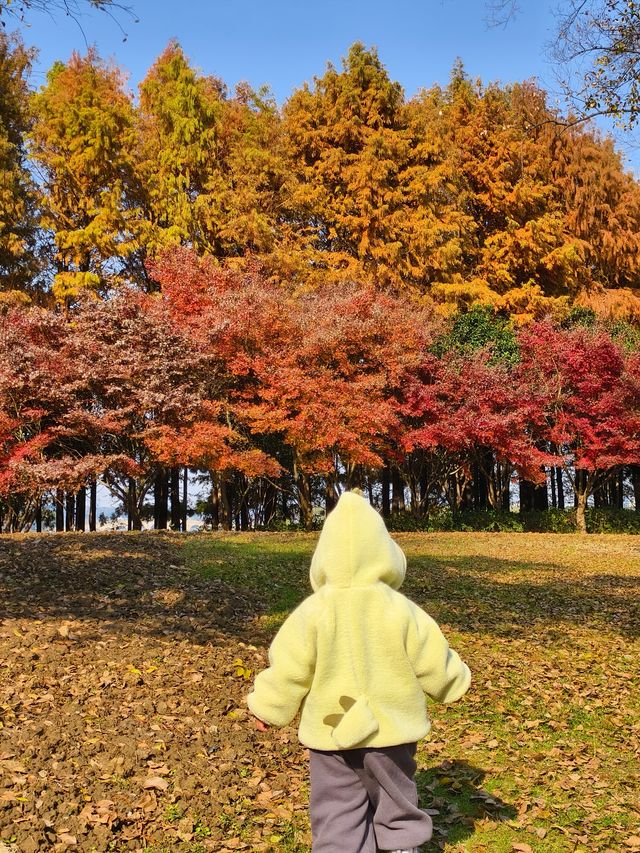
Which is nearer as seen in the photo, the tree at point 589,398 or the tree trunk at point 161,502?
the tree at point 589,398

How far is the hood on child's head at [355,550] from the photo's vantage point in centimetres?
273

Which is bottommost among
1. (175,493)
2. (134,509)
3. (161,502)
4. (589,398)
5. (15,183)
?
(134,509)

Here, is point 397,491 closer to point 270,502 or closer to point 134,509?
point 270,502

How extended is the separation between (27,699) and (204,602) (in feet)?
10.5

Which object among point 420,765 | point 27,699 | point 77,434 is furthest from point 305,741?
point 77,434

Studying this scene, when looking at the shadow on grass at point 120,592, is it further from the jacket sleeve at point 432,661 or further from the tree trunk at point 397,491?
the tree trunk at point 397,491

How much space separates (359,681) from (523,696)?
3725 millimetres

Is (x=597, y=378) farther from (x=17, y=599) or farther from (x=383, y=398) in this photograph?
(x=17, y=599)

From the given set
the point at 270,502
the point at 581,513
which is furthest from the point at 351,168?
the point at 581,513

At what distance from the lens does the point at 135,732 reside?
4.65 meters

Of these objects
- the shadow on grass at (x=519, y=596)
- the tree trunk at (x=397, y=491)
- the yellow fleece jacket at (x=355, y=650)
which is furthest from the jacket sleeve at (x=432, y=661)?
the tree trunk at (x=397, y=491)

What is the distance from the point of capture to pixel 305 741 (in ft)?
9.02

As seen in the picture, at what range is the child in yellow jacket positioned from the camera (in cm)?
269

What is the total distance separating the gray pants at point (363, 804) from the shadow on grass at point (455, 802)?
3.55 ft
